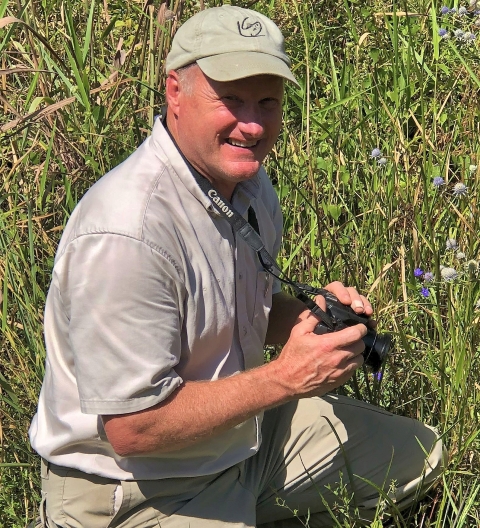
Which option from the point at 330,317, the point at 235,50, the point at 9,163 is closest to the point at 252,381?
the point at 330,317

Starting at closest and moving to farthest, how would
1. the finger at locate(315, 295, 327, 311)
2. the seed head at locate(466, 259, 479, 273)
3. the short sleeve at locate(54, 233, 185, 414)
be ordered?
the short sleeve at locate(54, 233, 185, 414)
the finger at locate(315, 295, 327, 311)
the seed head at locate(466, 259, 479, 273)

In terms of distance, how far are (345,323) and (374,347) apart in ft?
0.35

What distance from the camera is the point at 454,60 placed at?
3848 millimetres

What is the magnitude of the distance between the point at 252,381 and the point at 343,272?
1.11 metres

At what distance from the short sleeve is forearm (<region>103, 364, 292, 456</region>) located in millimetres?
43

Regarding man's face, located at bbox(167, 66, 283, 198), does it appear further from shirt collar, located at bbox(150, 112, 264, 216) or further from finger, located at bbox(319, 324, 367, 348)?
finger, located at bbox(319, 324, 367, 348)

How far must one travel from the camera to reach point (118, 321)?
2.05m

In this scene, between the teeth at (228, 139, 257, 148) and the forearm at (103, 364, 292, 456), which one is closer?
the forearm at (103, 364, 292, 456)

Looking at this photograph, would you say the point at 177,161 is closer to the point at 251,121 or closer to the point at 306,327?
the point at 251,121

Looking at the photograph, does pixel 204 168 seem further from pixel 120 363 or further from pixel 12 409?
pixel 12 409

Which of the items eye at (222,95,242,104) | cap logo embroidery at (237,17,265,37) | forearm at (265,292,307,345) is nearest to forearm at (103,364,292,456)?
forearm at (265,292,307,345)

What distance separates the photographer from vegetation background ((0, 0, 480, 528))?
2760mm

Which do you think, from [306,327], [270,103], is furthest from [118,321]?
[270,103]

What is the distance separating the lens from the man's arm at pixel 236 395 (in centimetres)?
211
